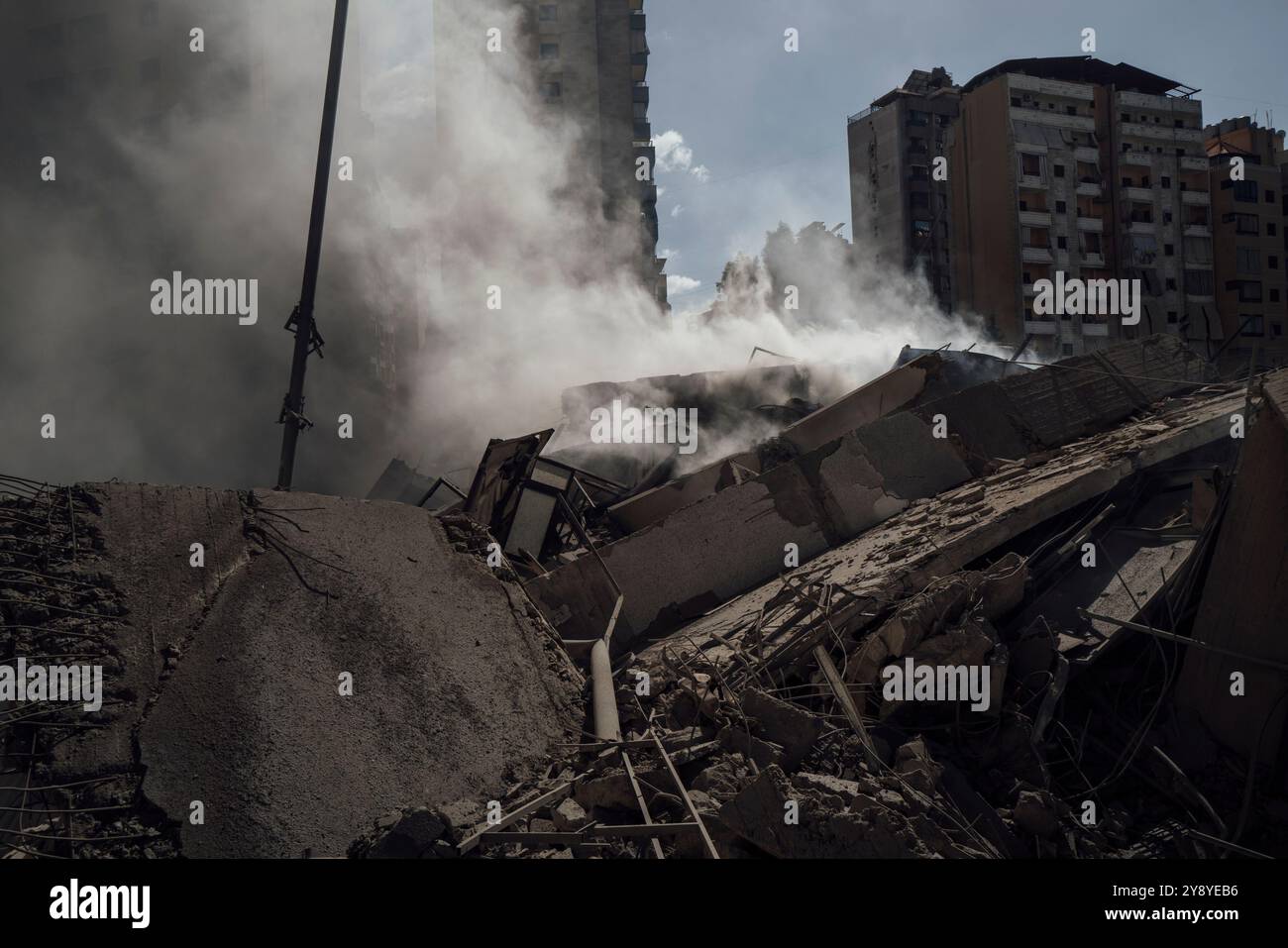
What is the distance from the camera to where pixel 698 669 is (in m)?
5.97

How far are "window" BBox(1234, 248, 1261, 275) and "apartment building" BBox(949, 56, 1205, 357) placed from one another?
1.25 metres

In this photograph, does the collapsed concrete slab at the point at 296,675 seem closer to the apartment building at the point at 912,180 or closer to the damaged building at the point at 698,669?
the damaged building at the point at 698,669

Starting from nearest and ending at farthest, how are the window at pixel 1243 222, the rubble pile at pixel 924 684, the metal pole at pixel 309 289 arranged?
1. the rubble pile at pixel 924 684
2. the metal pole at pixel 309 289
3. the window at pixel 1243 222

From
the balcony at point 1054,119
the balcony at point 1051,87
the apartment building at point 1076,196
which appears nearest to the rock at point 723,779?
the apartment building at point 1076,196

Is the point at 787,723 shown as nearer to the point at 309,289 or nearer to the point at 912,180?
the point at 309,289

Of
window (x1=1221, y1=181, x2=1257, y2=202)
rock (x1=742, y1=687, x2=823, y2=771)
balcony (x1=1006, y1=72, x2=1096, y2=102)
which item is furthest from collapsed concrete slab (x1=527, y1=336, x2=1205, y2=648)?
window (x1=1221, y1=181, x2=1257, y2=202)

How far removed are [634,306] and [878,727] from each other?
717 inches

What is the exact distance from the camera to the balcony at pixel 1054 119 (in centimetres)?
3741

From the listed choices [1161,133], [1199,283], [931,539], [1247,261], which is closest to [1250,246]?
[1247,261]

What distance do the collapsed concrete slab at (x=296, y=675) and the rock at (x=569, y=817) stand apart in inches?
17.8

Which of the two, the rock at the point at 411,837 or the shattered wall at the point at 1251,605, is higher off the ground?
the shattered wall at the point at 1251,605

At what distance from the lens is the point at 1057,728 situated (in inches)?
218
